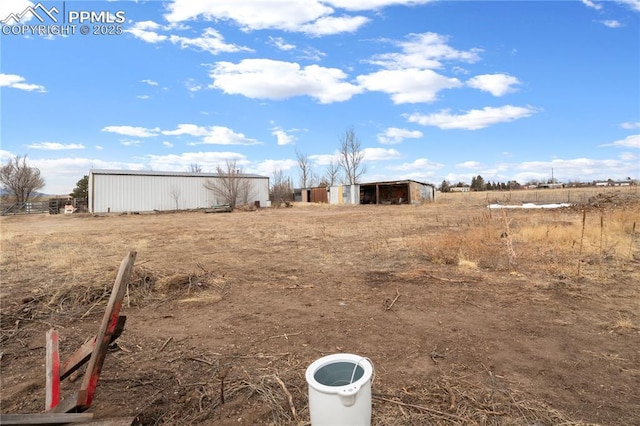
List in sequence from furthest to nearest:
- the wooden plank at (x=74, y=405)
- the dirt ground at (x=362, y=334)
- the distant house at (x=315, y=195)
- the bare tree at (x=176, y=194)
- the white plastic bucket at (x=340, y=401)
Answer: the distant house at (x=315, y=195) < the bare tree at (x=176, y=194) < the dirt ground at (x=362, y=334) < the wooden plank at (x=74, y=405) < the white plastic bucket at (x=340, y=401)

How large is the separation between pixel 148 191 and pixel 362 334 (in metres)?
32.2

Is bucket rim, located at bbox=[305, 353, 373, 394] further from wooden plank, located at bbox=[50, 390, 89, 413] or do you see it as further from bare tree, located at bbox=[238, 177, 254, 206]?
bare tree, located at bbox=[238, 177, 254, 206]

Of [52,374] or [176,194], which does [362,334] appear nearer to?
[52,374]

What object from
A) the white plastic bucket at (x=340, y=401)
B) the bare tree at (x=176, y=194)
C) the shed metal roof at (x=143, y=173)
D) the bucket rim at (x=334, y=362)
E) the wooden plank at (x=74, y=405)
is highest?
the shed metal roof at (x=143, y=173)

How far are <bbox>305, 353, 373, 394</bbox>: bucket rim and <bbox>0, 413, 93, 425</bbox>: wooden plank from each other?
1444 millimetres

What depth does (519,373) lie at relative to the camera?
9.90 feet

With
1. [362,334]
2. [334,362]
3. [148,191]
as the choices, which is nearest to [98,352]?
[334,362]

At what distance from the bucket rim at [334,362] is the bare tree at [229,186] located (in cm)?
3377

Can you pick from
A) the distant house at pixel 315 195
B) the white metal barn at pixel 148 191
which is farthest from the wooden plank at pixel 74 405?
the distant house at pixel 315 195

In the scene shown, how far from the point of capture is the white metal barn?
28891mm

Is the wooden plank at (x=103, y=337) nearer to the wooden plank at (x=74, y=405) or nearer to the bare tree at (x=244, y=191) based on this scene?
the wooden plank at (x=74, y=405)

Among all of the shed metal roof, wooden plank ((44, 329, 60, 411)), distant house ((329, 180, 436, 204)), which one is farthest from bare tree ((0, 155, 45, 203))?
wooden plank ((44, 329, 60, 411))

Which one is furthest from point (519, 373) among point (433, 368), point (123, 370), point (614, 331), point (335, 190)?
point (335, 190)

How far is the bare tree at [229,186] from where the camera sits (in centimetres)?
3556
